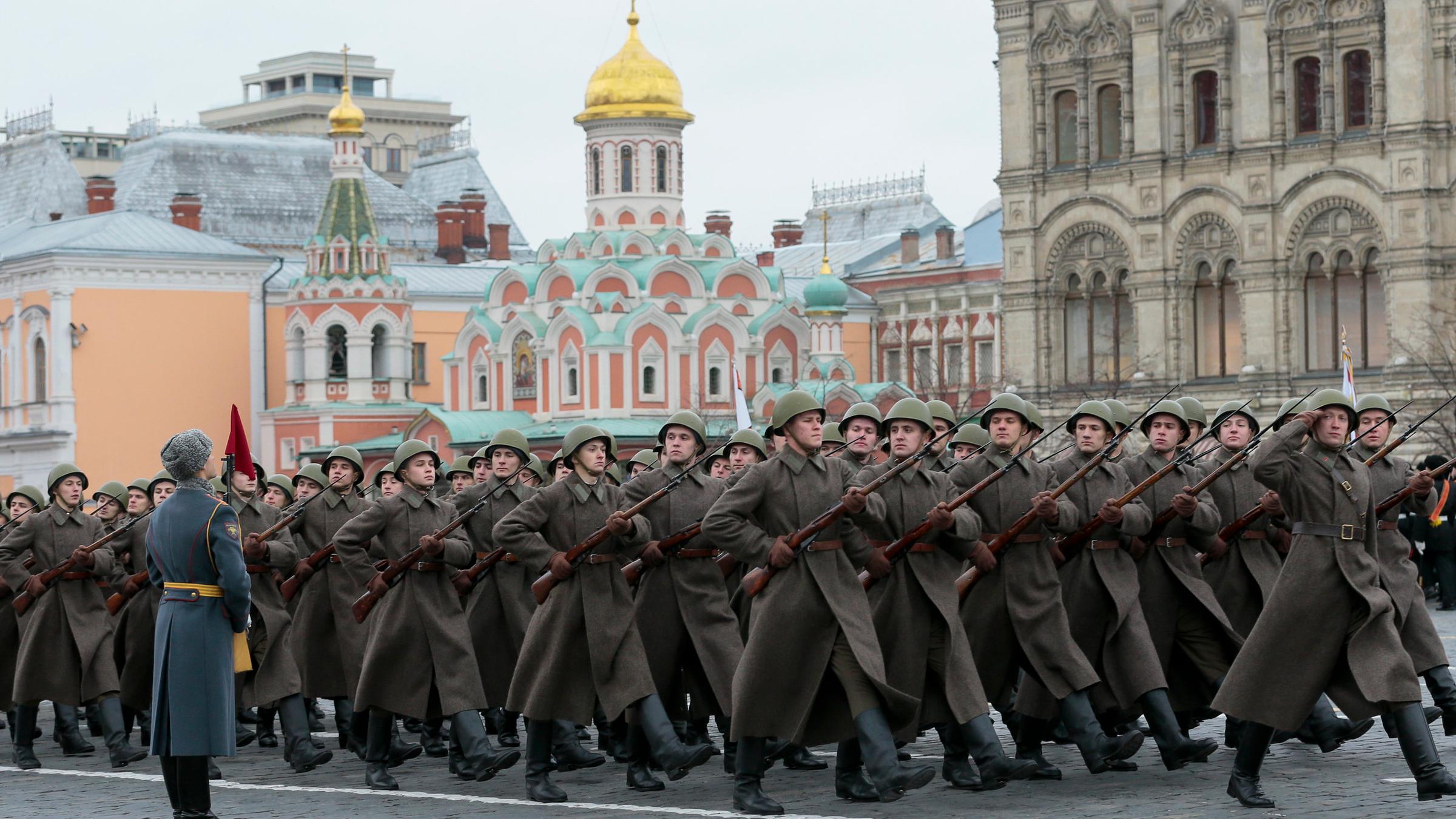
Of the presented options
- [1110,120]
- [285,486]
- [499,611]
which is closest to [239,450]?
Answer: [499,611]

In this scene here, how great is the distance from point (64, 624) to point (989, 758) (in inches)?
236

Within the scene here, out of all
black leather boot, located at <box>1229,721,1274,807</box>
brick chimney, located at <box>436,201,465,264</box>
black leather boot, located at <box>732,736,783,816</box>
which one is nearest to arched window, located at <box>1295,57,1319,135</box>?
black leather boot, located at <box>1229,721,1274,807</box>

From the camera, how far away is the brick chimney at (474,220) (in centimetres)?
7806

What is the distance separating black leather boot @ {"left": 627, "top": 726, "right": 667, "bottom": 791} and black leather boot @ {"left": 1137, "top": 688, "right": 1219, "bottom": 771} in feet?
7.27

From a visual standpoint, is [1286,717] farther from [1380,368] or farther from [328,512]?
[1380,368]

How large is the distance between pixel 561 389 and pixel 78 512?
45.1m

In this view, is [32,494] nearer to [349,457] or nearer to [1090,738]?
[349,457]

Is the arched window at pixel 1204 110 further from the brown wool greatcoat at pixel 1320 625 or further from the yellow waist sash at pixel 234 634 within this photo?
the yellow waist sash at pixel 234 634

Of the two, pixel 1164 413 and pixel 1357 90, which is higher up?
pixel 1357 90

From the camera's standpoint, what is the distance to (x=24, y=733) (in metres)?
13.9

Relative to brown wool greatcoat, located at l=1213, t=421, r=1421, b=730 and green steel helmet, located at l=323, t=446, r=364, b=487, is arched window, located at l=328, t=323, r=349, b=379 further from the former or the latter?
brown wool greatcoat, located at l=1213, t=421, r=1421, b=730

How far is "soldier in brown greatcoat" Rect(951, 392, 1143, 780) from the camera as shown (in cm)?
1118

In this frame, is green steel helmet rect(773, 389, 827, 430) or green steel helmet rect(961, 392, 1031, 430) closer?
green steel helmet rect(773, 389, 827, 430)

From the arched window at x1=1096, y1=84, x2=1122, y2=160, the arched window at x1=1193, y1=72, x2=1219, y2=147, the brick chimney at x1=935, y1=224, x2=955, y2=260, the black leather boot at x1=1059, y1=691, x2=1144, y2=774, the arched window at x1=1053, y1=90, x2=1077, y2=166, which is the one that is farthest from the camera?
the brick chimney at x1=935, y1=224, x2=955, y2=260
